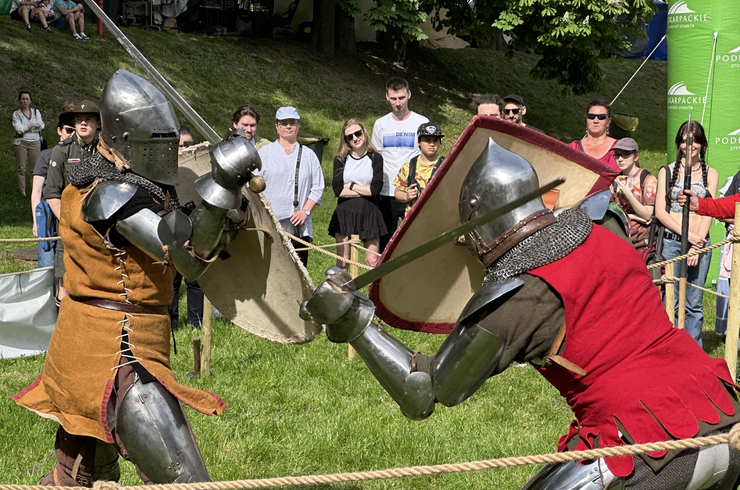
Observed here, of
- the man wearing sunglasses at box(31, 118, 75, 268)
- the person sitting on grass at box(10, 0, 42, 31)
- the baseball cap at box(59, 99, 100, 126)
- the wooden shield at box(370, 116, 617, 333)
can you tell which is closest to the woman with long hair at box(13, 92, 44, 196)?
the person sitting on grass at box(10, 0, 42, 31)

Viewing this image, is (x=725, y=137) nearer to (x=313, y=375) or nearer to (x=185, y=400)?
(x=313, y=375)

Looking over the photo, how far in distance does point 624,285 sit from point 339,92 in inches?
634

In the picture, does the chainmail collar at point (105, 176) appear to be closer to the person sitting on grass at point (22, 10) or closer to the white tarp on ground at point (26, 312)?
the white tarp on ground at point (26, 312)

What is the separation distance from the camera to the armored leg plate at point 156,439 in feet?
9.55

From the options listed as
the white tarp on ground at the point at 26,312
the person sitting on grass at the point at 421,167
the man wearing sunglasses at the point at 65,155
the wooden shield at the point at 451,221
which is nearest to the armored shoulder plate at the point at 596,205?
the wooden shield at the point at 451,221

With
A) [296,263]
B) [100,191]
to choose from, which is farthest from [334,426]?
[100,191]

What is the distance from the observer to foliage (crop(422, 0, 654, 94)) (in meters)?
18.1

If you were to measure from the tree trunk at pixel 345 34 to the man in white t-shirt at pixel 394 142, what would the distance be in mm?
12897

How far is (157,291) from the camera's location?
10.3 ft

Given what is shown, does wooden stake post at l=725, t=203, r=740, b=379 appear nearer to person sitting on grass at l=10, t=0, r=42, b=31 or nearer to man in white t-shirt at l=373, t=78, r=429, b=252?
man in white t-shirt at l=373, t=78, r=429, b=252

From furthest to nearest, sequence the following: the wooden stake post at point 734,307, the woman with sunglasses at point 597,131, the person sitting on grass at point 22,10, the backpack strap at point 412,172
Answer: the person sitting on grass at point 22,10 → the backpack strap at point 412,172 → the woman with sunglasses at point 597,131 → the wooden stake post at point 734,307

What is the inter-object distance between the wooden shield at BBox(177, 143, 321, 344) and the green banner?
228 inches

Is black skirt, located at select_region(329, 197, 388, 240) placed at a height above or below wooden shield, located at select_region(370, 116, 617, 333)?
below

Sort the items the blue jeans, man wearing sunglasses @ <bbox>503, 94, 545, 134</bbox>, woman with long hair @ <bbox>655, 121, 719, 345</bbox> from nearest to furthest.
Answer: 1. woman with long hair @ <bbox>655, 121, 719, 345</bbox>
2. the blue jeans
3. man wearing sunglasses @ <bbox>503, 94, 545, 134</bbox>
